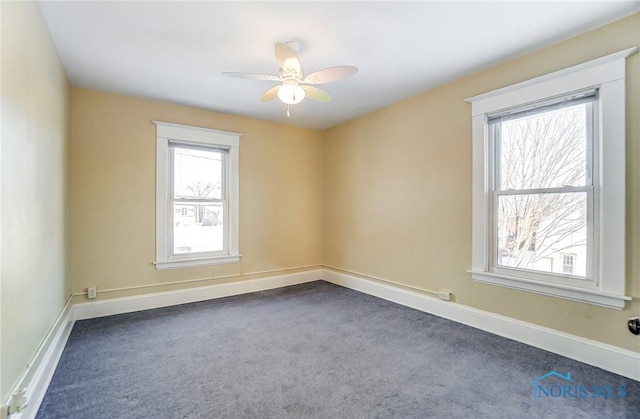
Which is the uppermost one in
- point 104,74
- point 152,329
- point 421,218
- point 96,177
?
point 104,74

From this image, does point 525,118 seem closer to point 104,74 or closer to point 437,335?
point 437,335

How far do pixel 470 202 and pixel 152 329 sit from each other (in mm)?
3480

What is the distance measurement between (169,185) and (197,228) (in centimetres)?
67

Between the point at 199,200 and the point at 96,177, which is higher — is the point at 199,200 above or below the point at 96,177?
below

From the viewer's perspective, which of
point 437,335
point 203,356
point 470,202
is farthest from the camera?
point 470,202

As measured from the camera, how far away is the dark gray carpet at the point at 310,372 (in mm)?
1757

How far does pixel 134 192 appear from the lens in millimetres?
3525

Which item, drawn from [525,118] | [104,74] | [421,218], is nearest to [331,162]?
[421,218]

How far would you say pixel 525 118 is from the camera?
105 inches

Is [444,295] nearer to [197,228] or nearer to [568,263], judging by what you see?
[568,263]

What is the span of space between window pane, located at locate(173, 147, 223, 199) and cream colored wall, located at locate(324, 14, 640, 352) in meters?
1.82

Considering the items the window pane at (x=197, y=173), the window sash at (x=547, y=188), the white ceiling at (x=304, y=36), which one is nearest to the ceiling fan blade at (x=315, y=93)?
the white ceiling at (x=304, y=36)

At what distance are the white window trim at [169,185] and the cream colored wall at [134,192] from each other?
72 mm

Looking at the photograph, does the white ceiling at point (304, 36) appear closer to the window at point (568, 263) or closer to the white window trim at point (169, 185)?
the white window trim at point (169, 185)
